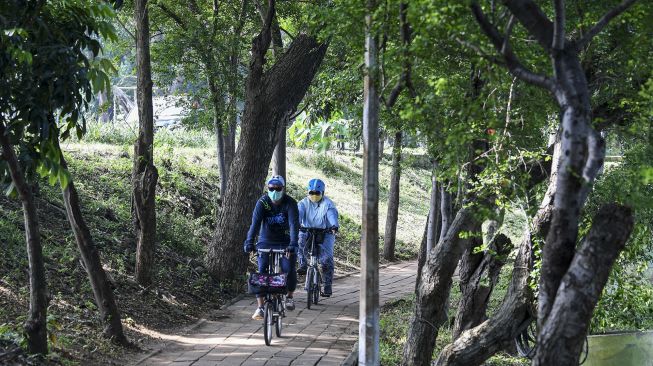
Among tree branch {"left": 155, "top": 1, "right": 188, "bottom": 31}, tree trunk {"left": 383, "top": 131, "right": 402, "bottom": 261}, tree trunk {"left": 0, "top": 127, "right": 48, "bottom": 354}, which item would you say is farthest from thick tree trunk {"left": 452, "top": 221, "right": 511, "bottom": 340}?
tree trunk {"left": 383, "top": 131, "right": 402, "bottom": 261}

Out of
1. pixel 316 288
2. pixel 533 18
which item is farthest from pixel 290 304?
pixel 533 18

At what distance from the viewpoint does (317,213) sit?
14539mm

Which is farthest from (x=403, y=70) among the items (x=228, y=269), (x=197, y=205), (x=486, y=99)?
(x=197, y=205)

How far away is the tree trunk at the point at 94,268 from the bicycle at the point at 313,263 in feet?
13.9

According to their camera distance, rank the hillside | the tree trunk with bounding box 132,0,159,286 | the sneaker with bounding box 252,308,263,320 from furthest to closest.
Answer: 1. the tree trunk with bounding box 132,0,159,286
2. the sneaker with bounding box 252,308,263,320
3. the hillside

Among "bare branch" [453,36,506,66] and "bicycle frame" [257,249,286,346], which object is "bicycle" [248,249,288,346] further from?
"bare branch" [453,36,506,66]

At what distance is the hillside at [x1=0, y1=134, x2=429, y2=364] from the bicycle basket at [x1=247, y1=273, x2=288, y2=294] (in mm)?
1559

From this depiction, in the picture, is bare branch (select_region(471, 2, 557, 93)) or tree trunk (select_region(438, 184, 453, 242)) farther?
tree trunk (select_region(438, 184, 453, 242))

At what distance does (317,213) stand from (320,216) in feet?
0.26

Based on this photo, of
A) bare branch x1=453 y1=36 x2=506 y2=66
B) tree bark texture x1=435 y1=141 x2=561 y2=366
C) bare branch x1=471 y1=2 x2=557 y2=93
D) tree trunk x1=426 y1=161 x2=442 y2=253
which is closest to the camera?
bare branch x1=471 y1=2 x2=557 y2=93

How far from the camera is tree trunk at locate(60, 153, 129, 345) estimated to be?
9.88m

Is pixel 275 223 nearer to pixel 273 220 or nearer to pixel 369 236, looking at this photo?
pixel 273 220

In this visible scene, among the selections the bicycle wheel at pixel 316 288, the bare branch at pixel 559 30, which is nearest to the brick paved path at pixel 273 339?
the bicycle wheel at pixel 316 288

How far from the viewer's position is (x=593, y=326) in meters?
9.91
